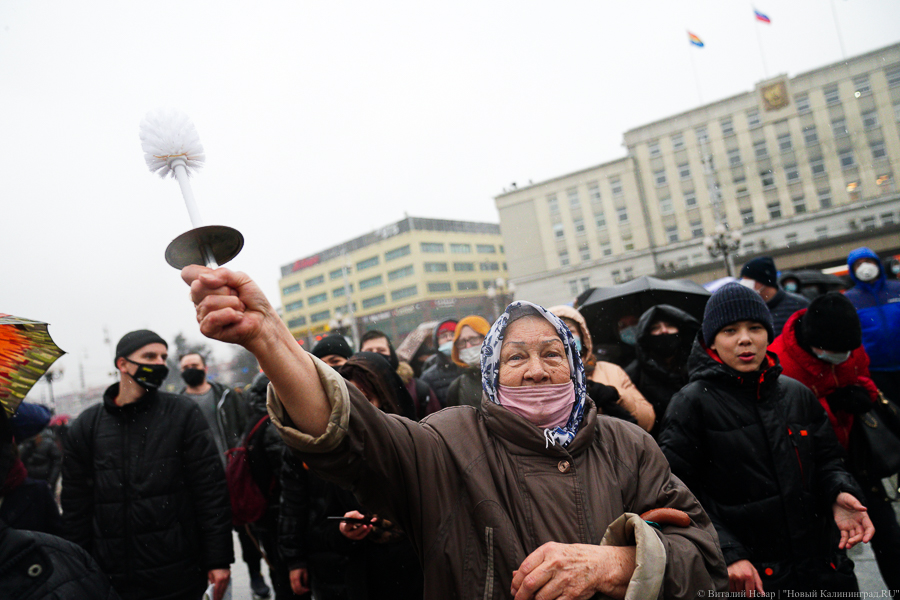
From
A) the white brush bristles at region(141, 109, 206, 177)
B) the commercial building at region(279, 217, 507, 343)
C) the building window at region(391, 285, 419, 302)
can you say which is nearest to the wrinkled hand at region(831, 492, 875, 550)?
the white brush bristles at region(141, 109, 206, 177)

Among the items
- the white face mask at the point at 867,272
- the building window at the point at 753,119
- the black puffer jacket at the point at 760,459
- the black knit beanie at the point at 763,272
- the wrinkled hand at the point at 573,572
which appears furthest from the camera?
the building window at the point at 753,119

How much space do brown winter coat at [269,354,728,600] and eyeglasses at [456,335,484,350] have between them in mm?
2476

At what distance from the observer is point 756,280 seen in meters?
5.70

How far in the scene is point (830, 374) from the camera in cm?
343

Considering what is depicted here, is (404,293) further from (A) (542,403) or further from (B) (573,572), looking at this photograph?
(B) (573,572)

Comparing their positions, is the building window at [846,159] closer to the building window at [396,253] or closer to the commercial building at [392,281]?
the commercial building at [392,281]

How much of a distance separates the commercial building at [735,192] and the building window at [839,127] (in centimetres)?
9

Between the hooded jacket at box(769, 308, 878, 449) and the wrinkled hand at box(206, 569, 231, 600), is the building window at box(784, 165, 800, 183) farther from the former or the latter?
the wrinkled hand at box(206, 569, 231, 600)

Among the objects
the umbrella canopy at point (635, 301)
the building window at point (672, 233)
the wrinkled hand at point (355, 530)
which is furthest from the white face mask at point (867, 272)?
the building window at point (672, 233)

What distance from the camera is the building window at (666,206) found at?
42.1 metres

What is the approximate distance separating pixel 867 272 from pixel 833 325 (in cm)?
258

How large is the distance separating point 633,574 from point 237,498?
3.61 meters

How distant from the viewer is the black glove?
3.26 m

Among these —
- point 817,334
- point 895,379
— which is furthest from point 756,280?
point 817,334
